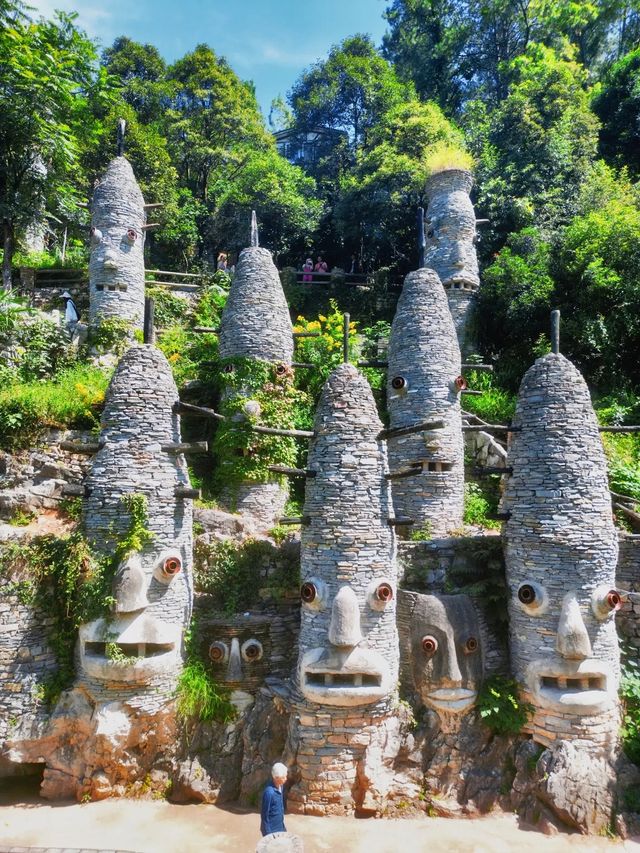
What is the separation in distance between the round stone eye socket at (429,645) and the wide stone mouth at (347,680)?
39.3 inches

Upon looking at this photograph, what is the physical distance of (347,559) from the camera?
9070 mm

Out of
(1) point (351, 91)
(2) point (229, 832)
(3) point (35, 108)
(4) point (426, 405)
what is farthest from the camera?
(1) point (351, 91)

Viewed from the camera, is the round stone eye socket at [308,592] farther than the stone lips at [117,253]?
No

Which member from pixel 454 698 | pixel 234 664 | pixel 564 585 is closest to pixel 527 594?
pixel 564 585

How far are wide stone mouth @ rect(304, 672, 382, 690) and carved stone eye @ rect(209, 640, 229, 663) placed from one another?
5.64 feet

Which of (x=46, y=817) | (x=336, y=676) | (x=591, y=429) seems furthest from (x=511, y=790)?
(x=46, y=817)

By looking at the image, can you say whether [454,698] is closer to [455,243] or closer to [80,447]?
[80,447]

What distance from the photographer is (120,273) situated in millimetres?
17234

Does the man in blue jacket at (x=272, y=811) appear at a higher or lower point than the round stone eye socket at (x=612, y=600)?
lower

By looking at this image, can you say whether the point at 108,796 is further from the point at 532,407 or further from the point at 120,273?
the point at 120,273

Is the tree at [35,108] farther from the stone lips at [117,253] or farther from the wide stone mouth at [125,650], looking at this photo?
the wide stone mouth at [125,650]

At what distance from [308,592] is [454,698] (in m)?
2.97

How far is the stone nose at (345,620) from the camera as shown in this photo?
873 cm

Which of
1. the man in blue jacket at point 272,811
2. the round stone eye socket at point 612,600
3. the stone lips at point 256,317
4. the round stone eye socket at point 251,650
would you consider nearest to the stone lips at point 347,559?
the round stone eye socket at point 251,650
